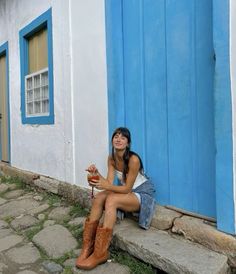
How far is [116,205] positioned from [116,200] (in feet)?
0.13

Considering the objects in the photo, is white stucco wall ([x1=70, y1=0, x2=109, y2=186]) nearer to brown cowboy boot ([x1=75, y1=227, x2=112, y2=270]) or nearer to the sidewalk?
the sidewalk

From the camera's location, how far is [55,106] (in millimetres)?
4418

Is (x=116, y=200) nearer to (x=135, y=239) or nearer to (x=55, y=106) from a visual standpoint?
(x=135, y=239)

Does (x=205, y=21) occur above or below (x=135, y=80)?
above

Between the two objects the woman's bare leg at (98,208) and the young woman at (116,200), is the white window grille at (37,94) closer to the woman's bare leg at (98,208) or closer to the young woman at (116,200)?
the young woman at (116,200)

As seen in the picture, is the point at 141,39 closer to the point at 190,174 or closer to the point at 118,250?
the point at 190,174

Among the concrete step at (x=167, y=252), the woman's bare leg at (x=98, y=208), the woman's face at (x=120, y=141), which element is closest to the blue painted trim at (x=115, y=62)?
the woman's face at (x=120, y=141)

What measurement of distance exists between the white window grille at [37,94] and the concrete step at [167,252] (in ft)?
8.54

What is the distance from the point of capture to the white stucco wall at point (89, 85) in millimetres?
3490

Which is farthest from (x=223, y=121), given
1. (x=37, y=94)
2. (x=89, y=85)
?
(x=37, y=94)

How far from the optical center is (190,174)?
112 inches

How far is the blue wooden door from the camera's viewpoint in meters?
2.69

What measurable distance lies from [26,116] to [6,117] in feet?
3.81

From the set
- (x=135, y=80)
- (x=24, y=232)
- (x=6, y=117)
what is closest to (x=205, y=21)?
(x=135, y=80)
